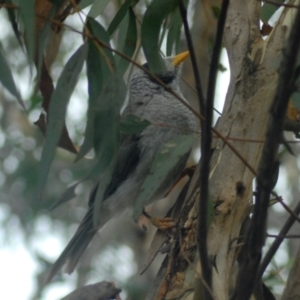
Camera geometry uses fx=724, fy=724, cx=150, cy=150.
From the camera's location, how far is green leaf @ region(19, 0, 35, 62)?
148cm

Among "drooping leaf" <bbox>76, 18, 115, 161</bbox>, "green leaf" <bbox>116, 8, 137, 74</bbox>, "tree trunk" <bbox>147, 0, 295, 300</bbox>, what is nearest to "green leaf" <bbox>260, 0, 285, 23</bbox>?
"tree trunk" <bbox>147, 0, 295, 300</bbox>

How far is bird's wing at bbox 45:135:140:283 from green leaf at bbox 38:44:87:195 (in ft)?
3.87

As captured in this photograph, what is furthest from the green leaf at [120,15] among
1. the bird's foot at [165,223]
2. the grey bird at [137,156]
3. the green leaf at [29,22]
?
the grey bird at [137,156]

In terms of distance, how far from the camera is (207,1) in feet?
9.14

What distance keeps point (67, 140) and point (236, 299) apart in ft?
3.63

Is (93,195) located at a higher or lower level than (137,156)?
lower

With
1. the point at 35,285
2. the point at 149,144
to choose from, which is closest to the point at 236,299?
the point at 149,144

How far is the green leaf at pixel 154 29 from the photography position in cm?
160

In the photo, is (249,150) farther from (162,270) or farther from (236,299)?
(236,299)

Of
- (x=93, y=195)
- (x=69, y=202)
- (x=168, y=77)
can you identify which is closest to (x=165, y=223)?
(x=93, y=195)

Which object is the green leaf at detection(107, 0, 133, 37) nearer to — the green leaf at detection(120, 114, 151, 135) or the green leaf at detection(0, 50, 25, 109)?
the green leaf at detection(120, 114, 151, 135)

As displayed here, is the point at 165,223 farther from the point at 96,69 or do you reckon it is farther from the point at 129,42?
the point at 96,69

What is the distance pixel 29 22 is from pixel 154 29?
11.2 inches

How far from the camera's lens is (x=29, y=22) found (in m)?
1.50
